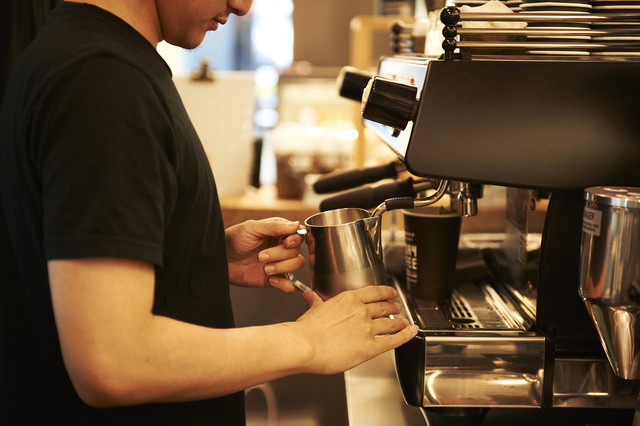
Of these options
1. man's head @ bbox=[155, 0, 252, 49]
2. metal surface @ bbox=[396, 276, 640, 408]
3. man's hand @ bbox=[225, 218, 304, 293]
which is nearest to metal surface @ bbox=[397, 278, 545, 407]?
metal surface @ bbox=[396, 276, 640, 408]

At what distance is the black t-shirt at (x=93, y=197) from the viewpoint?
60cm

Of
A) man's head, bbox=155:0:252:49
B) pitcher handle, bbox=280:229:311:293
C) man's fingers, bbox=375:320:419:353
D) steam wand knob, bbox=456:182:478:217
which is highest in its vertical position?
man's head, bbox=155:0:252:49

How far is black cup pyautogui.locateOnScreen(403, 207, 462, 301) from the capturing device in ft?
3.47

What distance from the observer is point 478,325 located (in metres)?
0.95

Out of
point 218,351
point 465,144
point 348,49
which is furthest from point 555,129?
point 348,49

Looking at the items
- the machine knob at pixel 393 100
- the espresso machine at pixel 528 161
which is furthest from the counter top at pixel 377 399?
the machine knob at pixel 393 100

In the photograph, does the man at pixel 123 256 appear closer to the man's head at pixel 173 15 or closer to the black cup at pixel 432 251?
the man's head at pixel 173 15

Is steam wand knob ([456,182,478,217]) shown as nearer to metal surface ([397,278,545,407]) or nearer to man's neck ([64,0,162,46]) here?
metal surface ([397,278,545,407])

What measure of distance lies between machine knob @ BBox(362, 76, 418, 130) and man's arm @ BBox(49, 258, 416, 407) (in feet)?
0.88

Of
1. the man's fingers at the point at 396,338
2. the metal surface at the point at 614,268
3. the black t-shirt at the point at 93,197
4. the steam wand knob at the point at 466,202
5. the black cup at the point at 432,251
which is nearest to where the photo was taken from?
the black t-shirt at the point at 93,197

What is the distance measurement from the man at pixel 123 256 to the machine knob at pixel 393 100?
20 cm

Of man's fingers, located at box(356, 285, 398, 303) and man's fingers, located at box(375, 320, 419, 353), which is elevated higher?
man's fingers, located at box(356, 285, 398, 303)

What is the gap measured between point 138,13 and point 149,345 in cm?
36

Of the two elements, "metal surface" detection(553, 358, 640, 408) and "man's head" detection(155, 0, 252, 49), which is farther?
"metal surface" detection(553, 358, 640, 408)
